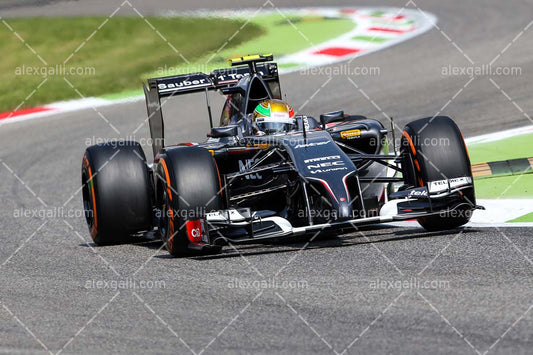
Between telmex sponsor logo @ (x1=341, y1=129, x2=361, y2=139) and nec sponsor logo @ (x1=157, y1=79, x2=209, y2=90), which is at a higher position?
nec sponsor logo @ (x1=157, y1=79, x2=209, y2=90)

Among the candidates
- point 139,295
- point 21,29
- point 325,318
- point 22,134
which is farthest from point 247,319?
point 21,29

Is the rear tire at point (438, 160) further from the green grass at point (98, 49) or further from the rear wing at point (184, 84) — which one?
the green grass at point (98, 49)

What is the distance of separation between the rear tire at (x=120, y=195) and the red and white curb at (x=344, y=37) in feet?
30.3

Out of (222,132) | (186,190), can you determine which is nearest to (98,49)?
(222,132)

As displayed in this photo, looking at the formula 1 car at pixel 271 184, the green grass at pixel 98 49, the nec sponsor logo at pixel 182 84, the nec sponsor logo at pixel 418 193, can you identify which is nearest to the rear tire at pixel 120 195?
the formula 1 car at pixel 271 184

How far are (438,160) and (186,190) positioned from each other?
2150 millimetres

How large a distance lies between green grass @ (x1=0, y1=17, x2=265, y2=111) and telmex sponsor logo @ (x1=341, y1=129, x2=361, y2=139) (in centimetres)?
1064

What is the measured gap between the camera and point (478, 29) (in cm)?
2200

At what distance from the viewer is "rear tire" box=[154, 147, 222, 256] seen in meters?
8.34

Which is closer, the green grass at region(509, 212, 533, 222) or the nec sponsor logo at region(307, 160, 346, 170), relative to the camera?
the nec sponsor logo at region(307, 160, 346, 170)

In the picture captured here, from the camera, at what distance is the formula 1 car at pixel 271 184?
8297 millimetres

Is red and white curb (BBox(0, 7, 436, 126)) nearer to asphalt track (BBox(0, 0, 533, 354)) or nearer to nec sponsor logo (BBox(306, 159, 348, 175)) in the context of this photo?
asphalt track (BBox(0, 0, 533, 354))

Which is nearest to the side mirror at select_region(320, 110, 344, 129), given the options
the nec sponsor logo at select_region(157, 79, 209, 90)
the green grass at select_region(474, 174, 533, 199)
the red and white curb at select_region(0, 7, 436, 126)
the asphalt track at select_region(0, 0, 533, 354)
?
the nec sponsor logo at select_region(157, 79, 209, 90)

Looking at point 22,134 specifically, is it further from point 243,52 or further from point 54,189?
point 243,52
